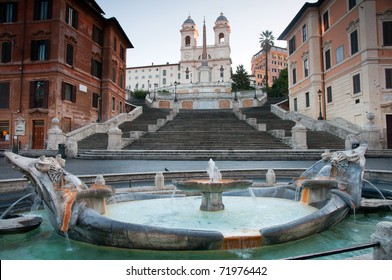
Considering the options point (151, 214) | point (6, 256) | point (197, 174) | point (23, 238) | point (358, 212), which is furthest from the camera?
point (197, 174)

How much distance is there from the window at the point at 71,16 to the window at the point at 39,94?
7.11 meters

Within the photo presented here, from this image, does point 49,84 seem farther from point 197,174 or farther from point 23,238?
point 23,238

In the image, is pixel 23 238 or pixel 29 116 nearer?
pixel 23 238

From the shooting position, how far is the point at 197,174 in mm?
11102

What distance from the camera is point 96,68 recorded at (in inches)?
1356

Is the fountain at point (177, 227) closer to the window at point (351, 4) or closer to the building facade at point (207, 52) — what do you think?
the window at point (351, 4)

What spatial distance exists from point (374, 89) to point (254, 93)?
25.9 meters

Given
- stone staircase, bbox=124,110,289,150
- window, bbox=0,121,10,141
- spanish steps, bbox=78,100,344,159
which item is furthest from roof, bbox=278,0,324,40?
window, bbox=0,121,10,141

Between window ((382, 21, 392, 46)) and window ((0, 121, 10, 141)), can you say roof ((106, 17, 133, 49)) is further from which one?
window ((382, 21, 392, 46))

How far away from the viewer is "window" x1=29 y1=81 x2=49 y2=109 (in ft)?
89.8

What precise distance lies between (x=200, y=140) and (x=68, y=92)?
15455 mm

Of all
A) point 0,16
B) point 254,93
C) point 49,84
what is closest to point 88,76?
point 49,84

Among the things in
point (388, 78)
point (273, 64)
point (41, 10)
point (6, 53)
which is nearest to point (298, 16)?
point (388, 78)

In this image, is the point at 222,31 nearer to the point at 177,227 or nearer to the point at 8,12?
the point at 8,12
